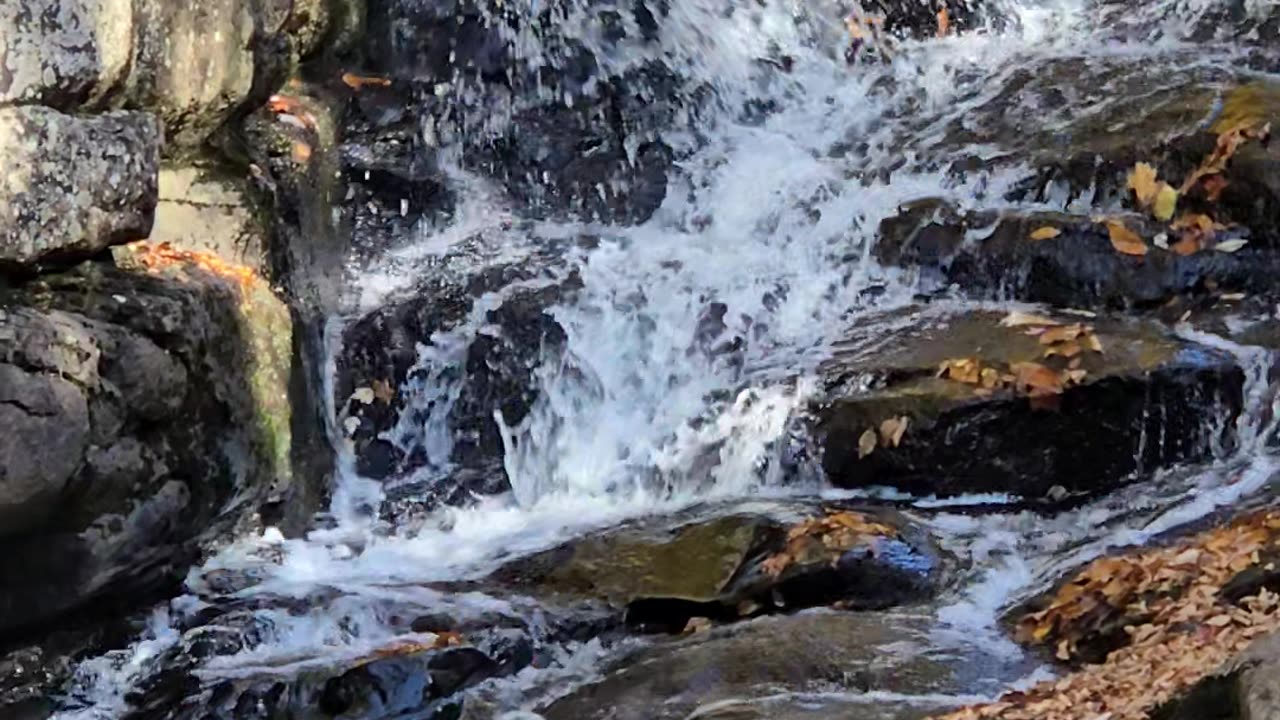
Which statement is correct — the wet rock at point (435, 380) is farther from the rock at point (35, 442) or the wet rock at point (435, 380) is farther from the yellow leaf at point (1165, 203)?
the yellow leaf at point (1165, 203)

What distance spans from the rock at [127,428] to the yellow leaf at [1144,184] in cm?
523

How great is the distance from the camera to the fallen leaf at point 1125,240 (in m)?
8.02

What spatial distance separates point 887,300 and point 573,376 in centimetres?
211

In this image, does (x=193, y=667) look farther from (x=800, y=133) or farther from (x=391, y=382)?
(x=800, y=133)

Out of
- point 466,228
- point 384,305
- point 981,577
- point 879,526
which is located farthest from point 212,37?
point 981,577

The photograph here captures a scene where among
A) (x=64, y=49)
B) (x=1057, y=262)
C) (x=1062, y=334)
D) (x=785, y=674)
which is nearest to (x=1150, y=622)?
(x=785, y=674)

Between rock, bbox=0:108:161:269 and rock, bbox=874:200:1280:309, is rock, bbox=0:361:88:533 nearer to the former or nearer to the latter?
rock, bbox=0:108:161:269

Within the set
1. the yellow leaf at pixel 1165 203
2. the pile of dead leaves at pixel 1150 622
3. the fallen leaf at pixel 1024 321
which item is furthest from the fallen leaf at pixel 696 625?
the yellow leaf at pixel 1165 203

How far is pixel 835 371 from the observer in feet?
25.1

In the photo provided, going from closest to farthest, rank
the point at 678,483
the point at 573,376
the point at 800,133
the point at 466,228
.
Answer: the point at 678,483, the point at 573,376, the point at 466,228, the point at 800,133

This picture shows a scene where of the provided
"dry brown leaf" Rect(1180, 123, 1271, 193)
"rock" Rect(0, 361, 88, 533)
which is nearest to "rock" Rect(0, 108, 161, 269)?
"rock" Rect(0, 361, 88, 533)

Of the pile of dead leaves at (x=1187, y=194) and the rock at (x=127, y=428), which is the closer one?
the rock at (x=127, y=428)

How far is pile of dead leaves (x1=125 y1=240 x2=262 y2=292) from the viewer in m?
6.81

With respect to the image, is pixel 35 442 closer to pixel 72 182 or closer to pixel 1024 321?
pixel 72 182
